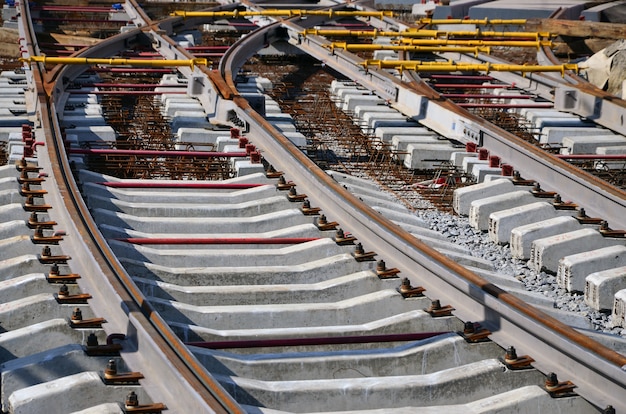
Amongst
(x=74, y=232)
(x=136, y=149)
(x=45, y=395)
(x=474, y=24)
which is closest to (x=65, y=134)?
(x=136, y=149)

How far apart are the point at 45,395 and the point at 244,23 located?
16.4 m

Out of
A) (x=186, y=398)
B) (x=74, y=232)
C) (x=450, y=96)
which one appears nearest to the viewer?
(x=186, y=398)

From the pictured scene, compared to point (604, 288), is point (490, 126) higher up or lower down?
higher up

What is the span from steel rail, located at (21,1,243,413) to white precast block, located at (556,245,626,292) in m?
3.14

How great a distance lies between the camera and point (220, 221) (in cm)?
814

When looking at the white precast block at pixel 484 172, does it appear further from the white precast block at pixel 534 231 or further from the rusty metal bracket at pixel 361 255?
the rusty metal bracket at pixel 361 255

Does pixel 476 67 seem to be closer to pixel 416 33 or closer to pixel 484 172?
pixel 416 33

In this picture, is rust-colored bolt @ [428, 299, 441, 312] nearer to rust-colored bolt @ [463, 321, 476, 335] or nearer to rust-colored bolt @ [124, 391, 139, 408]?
rust-colored bolt @ [463, 321, 476, 335]

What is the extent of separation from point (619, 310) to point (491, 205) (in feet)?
7.30

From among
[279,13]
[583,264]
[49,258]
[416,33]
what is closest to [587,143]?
[583,264]

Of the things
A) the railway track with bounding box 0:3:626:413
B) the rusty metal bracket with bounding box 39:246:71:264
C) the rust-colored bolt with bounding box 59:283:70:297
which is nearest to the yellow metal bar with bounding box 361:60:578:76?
the railway track with bounding box 0:3:626:413

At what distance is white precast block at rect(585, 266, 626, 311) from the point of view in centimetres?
743

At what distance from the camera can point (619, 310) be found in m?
7.20

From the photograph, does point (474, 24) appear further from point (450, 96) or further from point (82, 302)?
point (82, 302)
